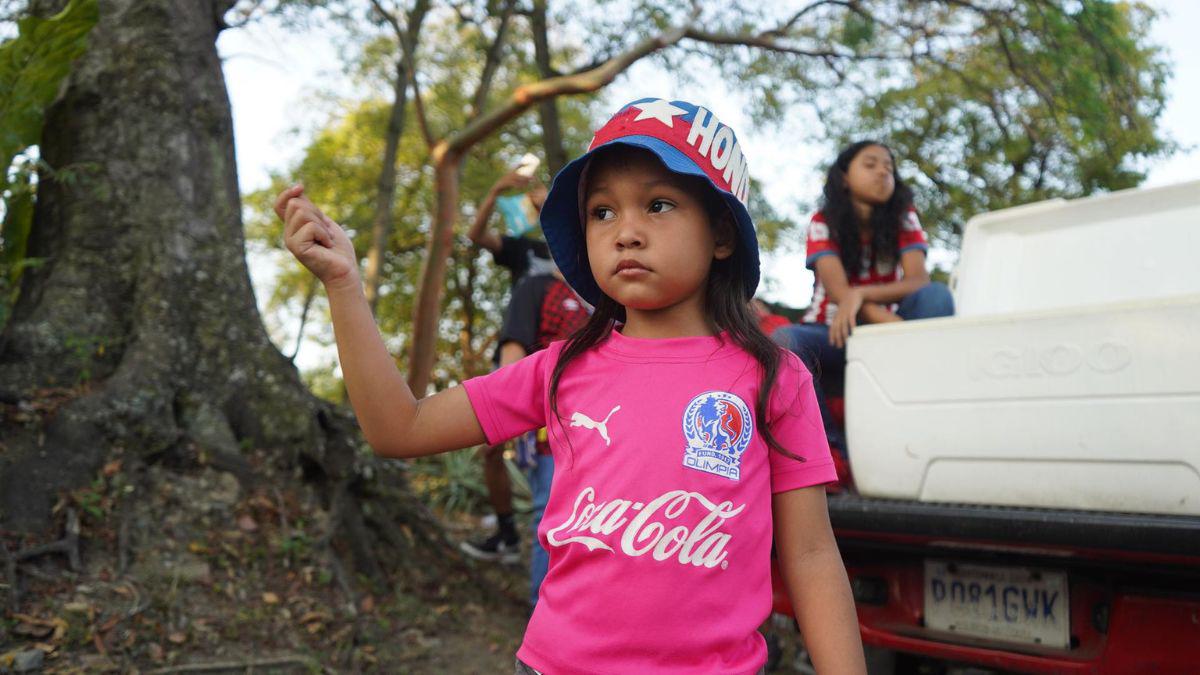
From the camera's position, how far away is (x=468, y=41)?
13375 millimetres

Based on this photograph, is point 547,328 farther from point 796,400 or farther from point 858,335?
point 796,400

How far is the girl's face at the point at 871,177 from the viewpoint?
3.95 metres

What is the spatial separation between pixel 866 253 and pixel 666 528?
2861 millimetres

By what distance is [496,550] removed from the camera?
6059 millimetres

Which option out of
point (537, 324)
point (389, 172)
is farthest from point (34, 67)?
point (389, 172)

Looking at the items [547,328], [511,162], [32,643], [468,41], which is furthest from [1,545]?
[511,162]

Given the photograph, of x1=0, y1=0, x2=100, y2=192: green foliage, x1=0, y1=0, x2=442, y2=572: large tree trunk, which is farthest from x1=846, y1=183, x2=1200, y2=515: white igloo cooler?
x1=0, y1=0, x2=100, y2=192: green foliage

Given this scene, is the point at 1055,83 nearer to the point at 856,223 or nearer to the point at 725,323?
the point at 856,223

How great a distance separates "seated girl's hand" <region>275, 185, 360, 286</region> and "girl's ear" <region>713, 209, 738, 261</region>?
65 centimetres

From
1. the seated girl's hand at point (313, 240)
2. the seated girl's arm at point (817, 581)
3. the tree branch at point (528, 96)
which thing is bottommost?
the seated girl's arm at point (817, 581)

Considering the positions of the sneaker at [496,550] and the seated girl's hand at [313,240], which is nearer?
the seated girl's hand at [313,240]

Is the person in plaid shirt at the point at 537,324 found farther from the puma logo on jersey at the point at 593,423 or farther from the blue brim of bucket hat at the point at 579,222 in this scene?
the puma logo on jersey at the point at 593,423

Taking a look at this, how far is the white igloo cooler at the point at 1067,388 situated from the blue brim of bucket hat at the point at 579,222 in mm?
1304

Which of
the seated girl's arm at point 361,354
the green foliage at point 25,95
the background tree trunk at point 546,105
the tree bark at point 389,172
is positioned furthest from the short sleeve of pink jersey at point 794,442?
the tree bark at point 389,172
